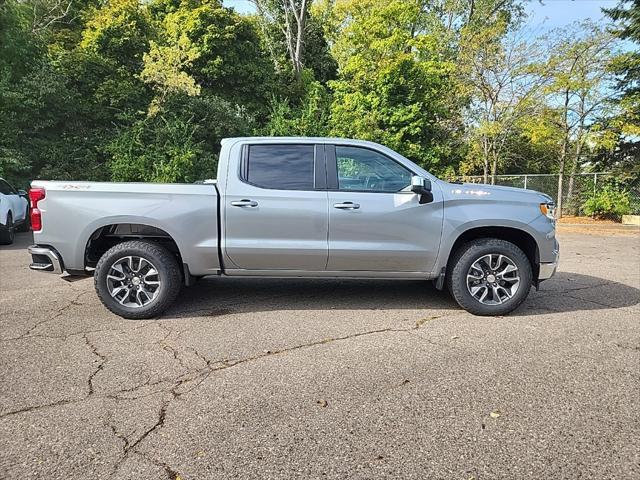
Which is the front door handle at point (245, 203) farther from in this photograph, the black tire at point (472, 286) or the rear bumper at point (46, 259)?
the black tire at point (472, 286)

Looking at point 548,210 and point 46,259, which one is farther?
point 548,210

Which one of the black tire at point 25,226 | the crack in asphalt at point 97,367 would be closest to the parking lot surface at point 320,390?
the crack in asphalt at point 97,367

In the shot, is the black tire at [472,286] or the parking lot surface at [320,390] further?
the black tire at [472,286]

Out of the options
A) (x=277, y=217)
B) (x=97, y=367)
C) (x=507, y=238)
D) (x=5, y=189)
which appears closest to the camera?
(x=97, y=367)

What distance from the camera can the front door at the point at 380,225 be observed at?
4816mm

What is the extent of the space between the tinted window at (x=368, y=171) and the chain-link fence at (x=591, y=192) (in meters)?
15.2

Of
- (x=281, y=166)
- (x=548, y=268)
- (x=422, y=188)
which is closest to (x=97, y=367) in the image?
(x=281, y=166)

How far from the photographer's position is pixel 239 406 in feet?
9.70

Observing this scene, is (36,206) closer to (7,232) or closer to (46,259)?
(46,259)

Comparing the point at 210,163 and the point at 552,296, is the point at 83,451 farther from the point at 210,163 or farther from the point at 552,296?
the point at 210,163

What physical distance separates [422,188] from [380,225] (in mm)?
574

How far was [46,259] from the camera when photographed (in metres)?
4.75

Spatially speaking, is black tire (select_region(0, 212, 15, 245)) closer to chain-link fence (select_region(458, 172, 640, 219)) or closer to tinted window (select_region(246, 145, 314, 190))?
tinted window (select_region(246, 145, 314, 190))

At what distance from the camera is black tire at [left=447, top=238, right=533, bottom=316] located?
4875mm
